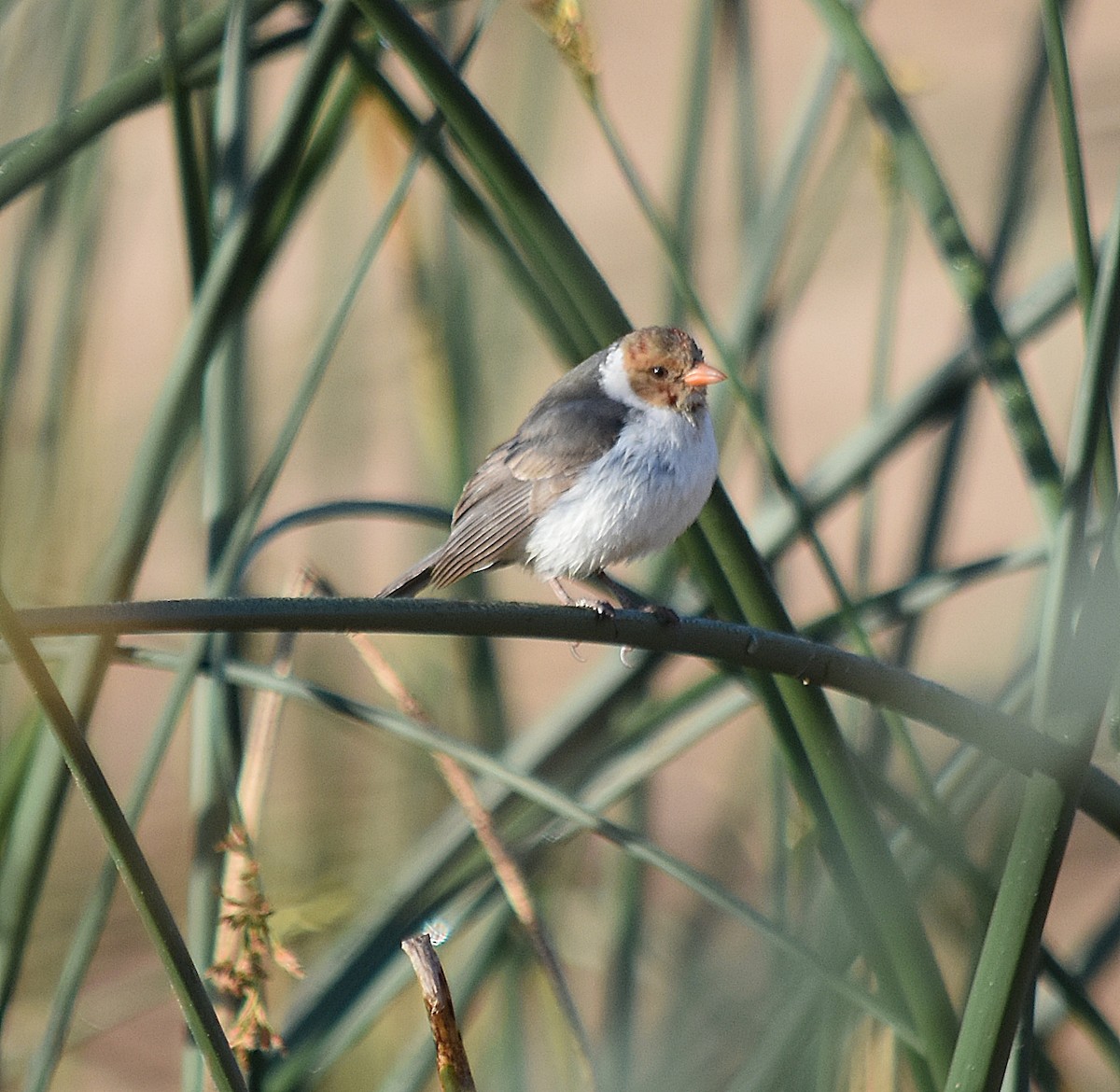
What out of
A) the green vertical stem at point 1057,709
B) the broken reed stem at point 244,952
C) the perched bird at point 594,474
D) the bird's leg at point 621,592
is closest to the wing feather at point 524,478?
the perched bird at point 594,474

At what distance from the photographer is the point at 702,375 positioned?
172cm

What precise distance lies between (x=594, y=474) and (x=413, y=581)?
25 cm

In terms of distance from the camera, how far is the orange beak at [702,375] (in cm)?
169

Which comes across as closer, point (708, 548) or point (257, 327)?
point (708, 548)

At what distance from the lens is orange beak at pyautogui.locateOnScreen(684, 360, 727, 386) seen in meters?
1.69

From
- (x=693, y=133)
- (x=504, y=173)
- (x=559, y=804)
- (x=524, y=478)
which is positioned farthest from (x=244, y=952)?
(x=693, y=133)

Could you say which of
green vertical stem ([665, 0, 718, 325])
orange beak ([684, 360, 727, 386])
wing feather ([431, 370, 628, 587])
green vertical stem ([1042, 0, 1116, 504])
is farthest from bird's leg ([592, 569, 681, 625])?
green vertical stem ([1042, 0, 1116, 504])

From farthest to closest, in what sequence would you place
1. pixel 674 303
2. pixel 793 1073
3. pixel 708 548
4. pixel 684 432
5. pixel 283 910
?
1. pixel 674 303
2. pixel 684 432
3. pixel 283 910
4. pixel 793 1073
5. pixel 708 548

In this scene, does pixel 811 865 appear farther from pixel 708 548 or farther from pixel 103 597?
pixel 103 597

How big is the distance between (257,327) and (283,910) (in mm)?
968

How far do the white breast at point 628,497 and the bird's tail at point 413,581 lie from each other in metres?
0.14

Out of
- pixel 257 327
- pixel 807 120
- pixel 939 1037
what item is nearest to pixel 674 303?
pixel 807 120

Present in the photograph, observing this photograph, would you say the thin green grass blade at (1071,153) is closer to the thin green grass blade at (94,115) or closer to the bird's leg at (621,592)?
the thin green grass blade at (94,115)

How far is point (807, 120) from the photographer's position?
5.65 ft
